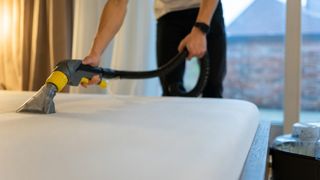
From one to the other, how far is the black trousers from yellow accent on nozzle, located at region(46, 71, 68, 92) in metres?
0.65

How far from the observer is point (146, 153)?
546mm

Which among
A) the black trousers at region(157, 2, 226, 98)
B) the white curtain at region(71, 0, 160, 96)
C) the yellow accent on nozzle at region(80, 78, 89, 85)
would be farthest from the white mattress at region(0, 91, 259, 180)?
the white curtain at region(71, 0, 160, 96)

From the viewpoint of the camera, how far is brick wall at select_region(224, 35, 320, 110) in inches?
101

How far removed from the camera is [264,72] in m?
2.65

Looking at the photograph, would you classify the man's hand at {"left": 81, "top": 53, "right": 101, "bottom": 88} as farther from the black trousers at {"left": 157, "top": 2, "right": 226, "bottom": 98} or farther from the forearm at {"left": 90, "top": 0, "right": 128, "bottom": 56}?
the black trousers at {"left": 157, "top": 2, "right": 226, "bottom": 98}

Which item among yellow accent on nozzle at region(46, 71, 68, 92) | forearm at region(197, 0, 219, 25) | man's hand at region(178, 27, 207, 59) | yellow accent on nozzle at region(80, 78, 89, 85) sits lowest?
yellow accent on nozzle at region(80, 78, 89, 85)

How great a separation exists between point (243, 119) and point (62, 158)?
511mm

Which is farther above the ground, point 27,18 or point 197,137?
point 27,18

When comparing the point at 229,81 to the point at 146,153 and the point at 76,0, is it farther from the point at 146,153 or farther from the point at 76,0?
the point at 146,153

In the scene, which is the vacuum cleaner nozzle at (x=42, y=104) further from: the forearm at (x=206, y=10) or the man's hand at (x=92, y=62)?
the forearm at (x=206, y=10)

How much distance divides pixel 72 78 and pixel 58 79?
8 cm

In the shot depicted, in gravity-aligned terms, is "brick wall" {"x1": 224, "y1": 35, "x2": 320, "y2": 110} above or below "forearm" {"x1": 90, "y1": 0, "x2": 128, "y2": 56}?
below

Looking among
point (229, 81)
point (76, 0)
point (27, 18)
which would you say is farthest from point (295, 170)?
point (27, 18)

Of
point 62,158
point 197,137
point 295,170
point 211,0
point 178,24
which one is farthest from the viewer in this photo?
point 178,24
